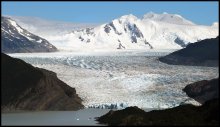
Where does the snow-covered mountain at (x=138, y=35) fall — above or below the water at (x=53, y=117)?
above

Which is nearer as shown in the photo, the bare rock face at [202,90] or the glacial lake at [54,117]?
the glacial lake at [54,117]

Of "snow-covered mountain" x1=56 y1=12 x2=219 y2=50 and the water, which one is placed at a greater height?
"snow-covered mountain" x1=56 y1=12 x2=219 y2=50

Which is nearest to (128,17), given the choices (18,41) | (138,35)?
(138,35)

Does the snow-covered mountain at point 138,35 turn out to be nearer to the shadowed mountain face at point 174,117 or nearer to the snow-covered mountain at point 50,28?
the snow-covered mountain at point 50,28

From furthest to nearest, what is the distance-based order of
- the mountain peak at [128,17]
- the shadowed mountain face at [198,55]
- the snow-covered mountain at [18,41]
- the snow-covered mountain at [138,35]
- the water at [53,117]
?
1. the mountain peak at [128,17]
2. the snow-covered mountain at [138,35]
3. the snow-covered mountain at [18,41]
4. the shadowed mountain face at [198,55]
5. the water at [53,117]

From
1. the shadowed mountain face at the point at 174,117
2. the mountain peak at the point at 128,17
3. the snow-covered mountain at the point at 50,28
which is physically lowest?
the shadowed mountain face at the point at 174,117

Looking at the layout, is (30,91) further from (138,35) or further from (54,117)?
(138,35)

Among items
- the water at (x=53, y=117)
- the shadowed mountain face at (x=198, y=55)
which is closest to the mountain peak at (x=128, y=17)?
the shadowed mountain face at (x=198, y=55)

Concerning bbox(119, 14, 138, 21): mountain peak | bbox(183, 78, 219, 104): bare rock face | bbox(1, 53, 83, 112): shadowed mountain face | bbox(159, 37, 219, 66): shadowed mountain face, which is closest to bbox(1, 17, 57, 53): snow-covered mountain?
bbox(159, 37, 219, 66): shadowed mountain face

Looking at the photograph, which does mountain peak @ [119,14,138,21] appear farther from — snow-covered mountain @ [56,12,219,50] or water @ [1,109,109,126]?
water @ [1,109,109,126]
